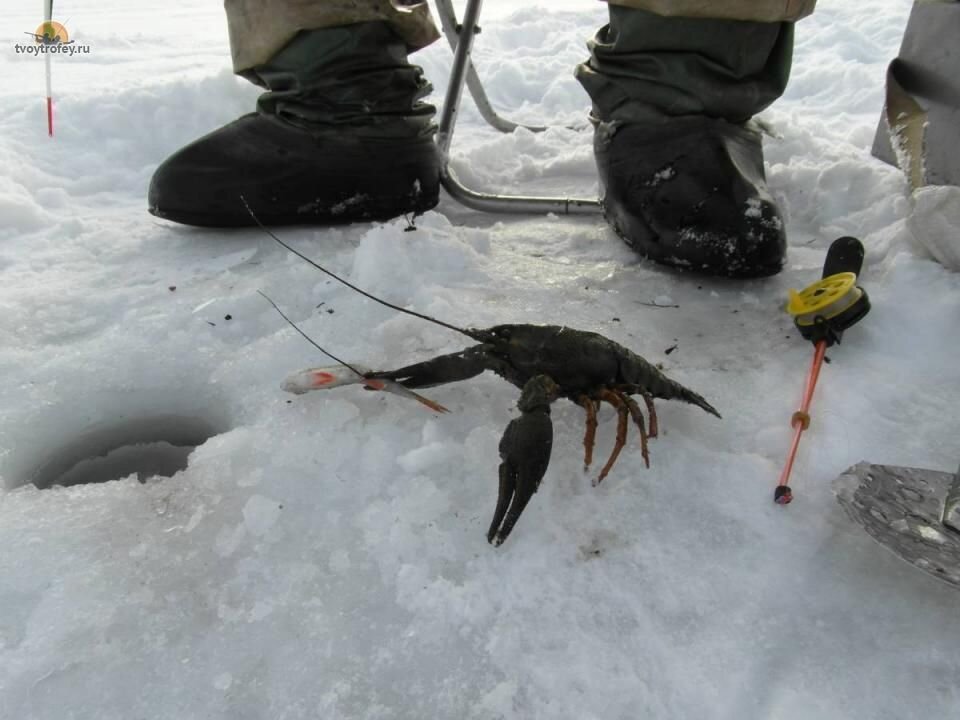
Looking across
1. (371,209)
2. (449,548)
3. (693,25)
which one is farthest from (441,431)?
(693,25)

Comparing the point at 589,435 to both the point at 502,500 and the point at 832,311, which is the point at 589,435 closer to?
the point at 502,500

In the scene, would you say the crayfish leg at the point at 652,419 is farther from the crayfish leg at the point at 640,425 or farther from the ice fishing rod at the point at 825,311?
the ice fishing rod at the point at 825,311

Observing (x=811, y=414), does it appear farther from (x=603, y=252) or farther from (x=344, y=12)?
(x=344, y=12)

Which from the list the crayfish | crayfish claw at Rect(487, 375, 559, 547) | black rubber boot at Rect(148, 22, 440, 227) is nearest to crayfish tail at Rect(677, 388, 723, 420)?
the crayfish

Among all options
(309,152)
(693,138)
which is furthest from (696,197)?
Result: (309,152)

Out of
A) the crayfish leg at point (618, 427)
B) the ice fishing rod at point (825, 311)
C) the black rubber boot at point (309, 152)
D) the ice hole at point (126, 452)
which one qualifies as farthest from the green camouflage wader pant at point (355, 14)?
the ice hole at point (126, 452)

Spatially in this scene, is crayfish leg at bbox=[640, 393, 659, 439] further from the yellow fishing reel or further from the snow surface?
the yellow fishing reel
